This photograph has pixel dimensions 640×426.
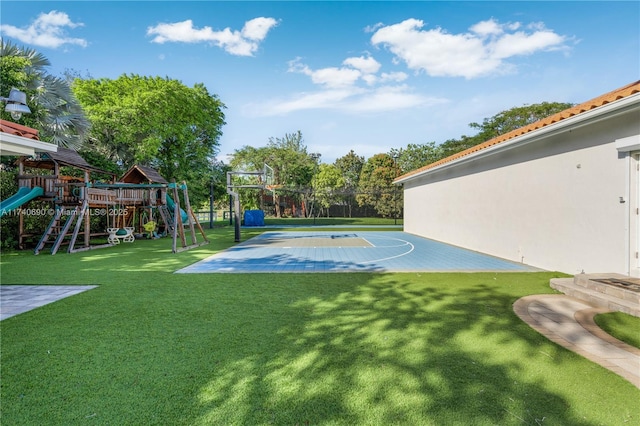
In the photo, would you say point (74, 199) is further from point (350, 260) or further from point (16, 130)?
point (350, 260)

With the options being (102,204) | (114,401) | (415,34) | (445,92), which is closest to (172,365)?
(114,401)

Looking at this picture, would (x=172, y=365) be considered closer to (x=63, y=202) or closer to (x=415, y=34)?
(x=63, y=202)

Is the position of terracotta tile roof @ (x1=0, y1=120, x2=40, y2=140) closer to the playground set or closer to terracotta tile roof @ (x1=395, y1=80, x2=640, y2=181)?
the playground set

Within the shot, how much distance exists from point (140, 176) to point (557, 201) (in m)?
16.0

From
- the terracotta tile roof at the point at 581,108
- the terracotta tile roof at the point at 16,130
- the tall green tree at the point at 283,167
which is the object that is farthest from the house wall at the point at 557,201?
the tall green tree at the point at 283,167

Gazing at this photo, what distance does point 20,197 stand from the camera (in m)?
10.4

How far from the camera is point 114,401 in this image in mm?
2240

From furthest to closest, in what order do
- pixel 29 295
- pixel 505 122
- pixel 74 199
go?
pixel 505 122 < pixel 74 199 < pixel 29 295

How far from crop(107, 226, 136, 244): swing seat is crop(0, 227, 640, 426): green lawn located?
839 centimetres

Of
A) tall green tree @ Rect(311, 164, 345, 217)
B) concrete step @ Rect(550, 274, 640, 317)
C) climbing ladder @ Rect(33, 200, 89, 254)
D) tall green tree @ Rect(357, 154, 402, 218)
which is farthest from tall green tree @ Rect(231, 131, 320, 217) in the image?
concrete step @ Rect(550, 274, 640, 317)

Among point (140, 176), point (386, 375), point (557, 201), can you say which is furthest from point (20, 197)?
point (557, 201)

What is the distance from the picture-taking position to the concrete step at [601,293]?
161 inches

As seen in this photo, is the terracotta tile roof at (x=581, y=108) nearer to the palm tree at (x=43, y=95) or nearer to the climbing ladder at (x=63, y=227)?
the climbing ladder at (x=63, y=227)

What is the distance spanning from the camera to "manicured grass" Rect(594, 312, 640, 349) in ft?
10.9
